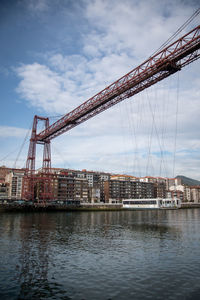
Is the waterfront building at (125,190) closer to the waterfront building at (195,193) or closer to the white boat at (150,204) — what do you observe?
the white boat at (150,204)

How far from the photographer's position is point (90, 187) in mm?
113375

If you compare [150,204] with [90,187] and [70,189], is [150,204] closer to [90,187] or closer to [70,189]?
[70,189]

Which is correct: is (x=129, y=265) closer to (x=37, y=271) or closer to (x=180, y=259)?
(x=180, y=259)

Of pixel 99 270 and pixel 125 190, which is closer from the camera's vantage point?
pixel 99 270

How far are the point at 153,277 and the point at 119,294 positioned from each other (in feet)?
7.65

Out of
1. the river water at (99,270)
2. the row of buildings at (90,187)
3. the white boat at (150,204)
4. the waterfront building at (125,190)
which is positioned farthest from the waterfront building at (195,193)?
the river water at (99,270)

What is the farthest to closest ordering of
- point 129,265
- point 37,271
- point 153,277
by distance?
point 129,265, point 37,271, point 153,277

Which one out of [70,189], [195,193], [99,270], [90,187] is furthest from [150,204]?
[195,193]

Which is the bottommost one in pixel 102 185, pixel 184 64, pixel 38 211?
pixel 38 211

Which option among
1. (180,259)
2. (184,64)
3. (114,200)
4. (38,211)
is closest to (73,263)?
(180,259)

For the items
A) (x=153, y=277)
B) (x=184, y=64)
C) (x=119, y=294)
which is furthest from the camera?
(x=184, y=64)

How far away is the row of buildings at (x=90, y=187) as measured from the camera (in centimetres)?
9731

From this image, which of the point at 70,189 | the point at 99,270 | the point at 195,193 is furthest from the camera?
the point at 195,193

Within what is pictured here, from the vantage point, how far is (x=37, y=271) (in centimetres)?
1116
